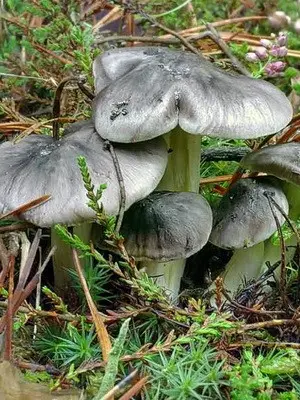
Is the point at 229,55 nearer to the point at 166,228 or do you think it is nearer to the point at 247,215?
the point at 247,215

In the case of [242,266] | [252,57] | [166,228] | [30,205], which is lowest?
[242,266]

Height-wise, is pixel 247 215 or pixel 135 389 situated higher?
pixel 247 215

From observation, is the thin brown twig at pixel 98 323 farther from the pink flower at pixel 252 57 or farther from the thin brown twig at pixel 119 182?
the pink flower at pixel 252 57

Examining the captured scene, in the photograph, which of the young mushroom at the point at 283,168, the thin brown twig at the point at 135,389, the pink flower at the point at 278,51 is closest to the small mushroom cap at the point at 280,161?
the young mushroom at the point at 283,168

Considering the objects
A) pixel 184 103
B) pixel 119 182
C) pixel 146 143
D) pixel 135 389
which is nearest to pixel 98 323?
pixel 135 389

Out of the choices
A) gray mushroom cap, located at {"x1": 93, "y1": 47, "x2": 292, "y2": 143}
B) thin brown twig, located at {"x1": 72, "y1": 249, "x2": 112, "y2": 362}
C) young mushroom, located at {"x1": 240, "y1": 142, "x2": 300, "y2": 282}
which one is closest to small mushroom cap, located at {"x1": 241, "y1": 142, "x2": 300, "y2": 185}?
young mushroom, located at {"x1": 240, "y1": 142, "x2": 300, "y2": 282}
